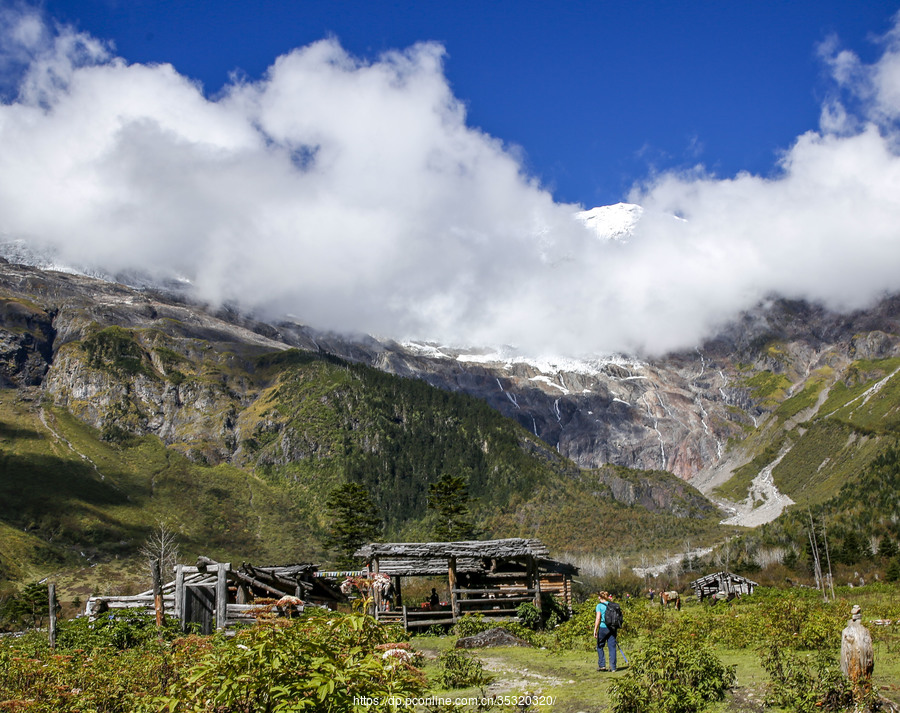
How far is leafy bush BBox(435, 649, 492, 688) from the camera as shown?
567 inches

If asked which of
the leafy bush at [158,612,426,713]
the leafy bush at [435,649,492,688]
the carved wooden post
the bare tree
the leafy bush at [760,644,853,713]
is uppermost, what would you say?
the bare tree

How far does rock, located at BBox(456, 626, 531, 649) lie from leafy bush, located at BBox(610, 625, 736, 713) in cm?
970

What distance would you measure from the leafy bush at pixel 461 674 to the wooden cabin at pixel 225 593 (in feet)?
11.5

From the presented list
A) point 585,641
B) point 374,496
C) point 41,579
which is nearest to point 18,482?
point 41,579

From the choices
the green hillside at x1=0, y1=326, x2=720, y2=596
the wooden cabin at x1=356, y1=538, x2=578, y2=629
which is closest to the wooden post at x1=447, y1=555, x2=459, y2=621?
the wooden cabin at x1=356, y1=538, x2=578, y2=629

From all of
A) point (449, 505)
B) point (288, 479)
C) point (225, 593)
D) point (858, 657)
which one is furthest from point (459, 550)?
point (288, 479)

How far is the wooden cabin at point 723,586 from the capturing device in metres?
49.3

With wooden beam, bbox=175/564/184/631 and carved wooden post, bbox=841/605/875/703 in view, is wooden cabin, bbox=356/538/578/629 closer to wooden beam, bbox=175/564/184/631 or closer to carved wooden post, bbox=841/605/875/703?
wooden beam, bbox=175/564/184/631

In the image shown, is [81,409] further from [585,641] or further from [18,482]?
[585,641]

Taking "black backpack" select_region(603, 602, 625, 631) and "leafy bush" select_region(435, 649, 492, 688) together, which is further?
"black backpack" select_region(603, 602, 625, 631)

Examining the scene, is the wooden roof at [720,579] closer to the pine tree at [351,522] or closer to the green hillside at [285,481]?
the pine tree at [351,522]

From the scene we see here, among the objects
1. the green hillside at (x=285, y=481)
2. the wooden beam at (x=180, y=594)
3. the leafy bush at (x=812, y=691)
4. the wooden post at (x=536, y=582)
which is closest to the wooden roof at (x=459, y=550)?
the wooden post at (x=536, y=582)

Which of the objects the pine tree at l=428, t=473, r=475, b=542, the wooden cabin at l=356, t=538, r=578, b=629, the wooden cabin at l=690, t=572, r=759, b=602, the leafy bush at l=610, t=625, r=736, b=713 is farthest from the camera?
the pine tree at l=428, t=473, r=475, b=542

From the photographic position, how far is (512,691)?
13.3 metres
